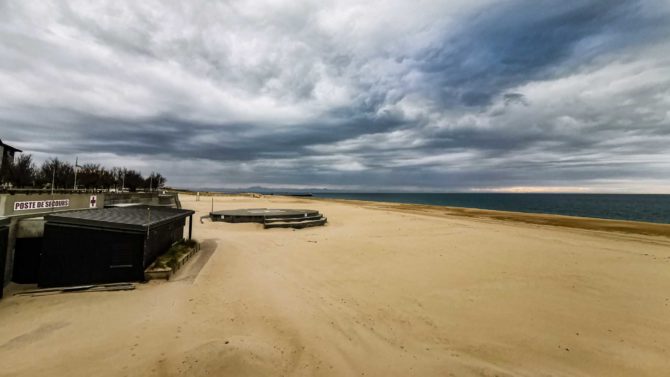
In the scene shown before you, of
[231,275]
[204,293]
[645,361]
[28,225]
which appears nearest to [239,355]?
[204,293]

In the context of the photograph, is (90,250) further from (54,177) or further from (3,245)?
(54,177)

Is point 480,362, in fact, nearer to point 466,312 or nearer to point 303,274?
point 466,312

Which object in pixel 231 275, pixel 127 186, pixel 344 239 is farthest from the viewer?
pixel 127 186

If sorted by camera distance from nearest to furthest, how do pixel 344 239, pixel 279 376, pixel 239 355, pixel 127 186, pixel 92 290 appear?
pixel 279 376 → pixel 239 355 → pixel 92 290 → pixel 344 239 → pixel 127 186

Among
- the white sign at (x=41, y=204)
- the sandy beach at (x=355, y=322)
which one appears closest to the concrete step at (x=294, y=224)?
the sandy beach at (x=355, y=322)

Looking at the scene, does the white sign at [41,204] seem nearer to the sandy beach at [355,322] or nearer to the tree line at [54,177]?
the sandy beach at [355,322]

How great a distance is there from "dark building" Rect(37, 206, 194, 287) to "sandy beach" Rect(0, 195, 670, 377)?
2.44ft

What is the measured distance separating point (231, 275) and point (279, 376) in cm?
671

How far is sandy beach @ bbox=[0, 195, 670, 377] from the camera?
6.06 meters

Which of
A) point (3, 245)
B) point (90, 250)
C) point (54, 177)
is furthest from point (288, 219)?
point (54, 177)

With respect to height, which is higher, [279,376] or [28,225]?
[28,225]

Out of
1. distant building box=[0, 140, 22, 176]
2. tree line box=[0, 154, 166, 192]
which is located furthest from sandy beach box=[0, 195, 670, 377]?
distant building box=[0, 140, 22, 176]

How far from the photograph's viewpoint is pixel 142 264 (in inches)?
409

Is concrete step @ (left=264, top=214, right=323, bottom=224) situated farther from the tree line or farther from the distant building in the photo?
the distant building
